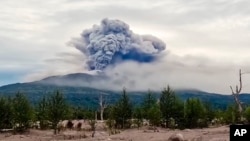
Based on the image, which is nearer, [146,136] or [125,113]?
[146,136]

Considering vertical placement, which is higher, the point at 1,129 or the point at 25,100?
the point at 25,100

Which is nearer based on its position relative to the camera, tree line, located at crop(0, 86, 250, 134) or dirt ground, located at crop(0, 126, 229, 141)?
dirt ground, located at crop(0, 126, 229, 141)

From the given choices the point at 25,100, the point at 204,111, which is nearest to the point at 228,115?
the point at 204,111

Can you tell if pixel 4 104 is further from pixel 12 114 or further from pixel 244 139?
pixel 244 139

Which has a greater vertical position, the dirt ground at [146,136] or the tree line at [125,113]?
the tree line at [125,113]

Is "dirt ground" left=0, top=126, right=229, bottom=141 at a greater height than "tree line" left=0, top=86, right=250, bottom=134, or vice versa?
"tree line" left=0, top=86, right=250, bottom=134

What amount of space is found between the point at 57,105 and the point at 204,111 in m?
33.7

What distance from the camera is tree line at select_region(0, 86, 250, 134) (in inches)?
3374

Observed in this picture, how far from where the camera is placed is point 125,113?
9581 cm

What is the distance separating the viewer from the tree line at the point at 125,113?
8569 centimetres

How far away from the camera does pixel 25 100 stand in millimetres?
87625

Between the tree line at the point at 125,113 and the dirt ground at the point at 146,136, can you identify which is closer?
the dirt ground at the point at 146,136

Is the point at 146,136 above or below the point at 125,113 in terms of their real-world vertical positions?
below

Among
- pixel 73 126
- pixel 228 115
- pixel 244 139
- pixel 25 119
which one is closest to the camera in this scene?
pixel 244 139
